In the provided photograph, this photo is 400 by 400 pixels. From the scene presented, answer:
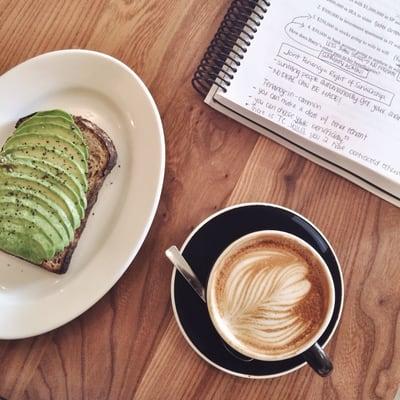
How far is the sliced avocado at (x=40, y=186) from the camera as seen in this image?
3.06 feet

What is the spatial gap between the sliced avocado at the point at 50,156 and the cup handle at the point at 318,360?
18.9 inches

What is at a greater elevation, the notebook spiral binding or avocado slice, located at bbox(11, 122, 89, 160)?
the notebook spiral binding

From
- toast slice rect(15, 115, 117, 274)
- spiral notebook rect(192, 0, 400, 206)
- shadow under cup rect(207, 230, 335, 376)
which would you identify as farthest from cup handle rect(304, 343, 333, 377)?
toast slice rect(15, 115, 117, 274)

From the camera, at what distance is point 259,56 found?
1009 mm

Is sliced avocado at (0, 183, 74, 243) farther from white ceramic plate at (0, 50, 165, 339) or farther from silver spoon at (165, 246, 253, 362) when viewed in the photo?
silver spoon at (165, 246, 253, 362)

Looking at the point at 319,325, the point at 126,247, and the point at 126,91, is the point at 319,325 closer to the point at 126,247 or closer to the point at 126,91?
the point at 126,247

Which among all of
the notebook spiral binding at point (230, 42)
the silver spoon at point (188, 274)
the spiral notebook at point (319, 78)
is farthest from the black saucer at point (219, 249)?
the notebook spiral binding at point (230, 42)

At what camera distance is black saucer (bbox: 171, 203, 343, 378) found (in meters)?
0.96

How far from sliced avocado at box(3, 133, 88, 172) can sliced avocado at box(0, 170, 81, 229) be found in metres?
0.06

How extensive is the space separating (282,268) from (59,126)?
0.45 metres

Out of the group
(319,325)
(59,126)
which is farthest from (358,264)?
(59,126)

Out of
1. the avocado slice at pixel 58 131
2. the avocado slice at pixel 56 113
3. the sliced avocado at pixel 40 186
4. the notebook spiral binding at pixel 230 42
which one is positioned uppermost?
the notebook spiral binding at pixel 230 42

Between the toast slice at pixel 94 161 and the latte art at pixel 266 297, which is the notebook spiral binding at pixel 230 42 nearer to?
the toast slice at pixel 94 161

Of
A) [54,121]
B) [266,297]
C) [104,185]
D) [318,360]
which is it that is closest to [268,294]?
[266,297]
